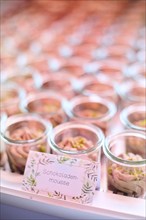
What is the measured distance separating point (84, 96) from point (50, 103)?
4.5 inches

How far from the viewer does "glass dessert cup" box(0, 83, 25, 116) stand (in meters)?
1.08

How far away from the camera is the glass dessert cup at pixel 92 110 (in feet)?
3.25

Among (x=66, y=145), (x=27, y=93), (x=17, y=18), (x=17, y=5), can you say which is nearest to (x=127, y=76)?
(x=27, y=93)

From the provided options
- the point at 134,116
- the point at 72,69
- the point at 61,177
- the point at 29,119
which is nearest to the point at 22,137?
the point at 29,119

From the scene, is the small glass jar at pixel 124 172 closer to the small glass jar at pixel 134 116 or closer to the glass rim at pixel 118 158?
the glass rim at pixel 118 158

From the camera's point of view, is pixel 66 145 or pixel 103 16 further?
pixel 103 16

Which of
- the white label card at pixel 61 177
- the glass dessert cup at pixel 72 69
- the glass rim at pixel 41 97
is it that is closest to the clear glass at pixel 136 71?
the glass dessert cup at pixel 72 69

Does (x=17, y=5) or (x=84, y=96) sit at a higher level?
(x=17, y=5)

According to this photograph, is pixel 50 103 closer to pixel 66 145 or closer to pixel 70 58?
pixel 66 145

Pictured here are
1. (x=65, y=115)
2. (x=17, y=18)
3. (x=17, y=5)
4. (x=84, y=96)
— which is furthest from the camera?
(x=17, y=5)

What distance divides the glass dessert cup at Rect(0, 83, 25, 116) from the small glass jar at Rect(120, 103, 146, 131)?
0.32 m

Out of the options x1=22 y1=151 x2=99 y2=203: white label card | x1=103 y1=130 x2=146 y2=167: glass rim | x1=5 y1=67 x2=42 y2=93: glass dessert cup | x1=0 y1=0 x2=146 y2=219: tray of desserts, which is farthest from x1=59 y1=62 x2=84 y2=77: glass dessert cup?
x1=22 y1=151 x2=99 y2=203: white label card

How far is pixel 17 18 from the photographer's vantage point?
1873mm

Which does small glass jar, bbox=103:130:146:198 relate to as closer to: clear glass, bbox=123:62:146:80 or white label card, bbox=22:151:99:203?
white label card, bbox=22:151:99:203
